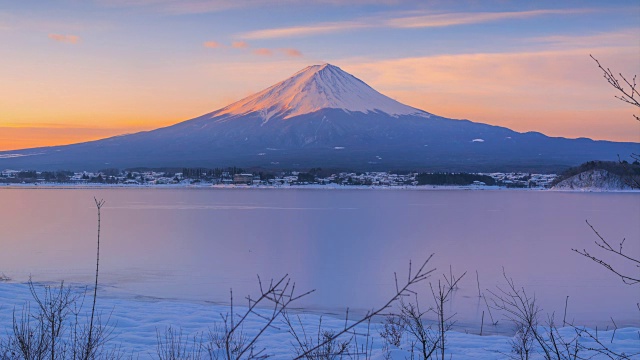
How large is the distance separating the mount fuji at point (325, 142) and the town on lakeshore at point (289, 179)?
14689mm

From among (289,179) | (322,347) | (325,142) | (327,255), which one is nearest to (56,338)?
(322,347)

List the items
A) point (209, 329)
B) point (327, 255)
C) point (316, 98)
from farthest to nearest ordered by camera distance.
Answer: point (316, 98) < point (327, 255) < point (209, 329)

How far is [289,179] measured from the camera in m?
79.2

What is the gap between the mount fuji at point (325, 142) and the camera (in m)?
110

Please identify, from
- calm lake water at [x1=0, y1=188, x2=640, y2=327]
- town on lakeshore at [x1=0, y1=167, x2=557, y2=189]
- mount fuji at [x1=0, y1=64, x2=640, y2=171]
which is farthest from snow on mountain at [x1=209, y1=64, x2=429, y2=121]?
calm lake water at [x1=0, y1=188, x2=640, y2=327]

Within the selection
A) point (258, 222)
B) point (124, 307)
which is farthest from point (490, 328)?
point (258, 222)

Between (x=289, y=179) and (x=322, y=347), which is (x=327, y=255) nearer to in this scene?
(x=322, y=347)

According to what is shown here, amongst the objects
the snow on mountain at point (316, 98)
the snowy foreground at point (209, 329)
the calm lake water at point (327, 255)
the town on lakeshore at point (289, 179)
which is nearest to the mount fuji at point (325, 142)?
the snow on mountain at point (316, 98)

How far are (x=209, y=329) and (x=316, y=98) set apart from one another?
143799mm

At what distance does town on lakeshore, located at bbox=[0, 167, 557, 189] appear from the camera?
7519 centimetres

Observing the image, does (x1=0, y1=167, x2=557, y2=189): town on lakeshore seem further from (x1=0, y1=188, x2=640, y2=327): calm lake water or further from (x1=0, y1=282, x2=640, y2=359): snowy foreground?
(x1=0, y1=282, x2=640, y2=359): snowy foreground

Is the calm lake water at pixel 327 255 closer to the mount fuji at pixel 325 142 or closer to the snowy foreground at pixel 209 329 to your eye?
the snowy foreground at pixel 209 329

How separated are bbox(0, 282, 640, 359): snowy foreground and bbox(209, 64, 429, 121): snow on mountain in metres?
134

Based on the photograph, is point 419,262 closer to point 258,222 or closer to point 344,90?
point 258,222
